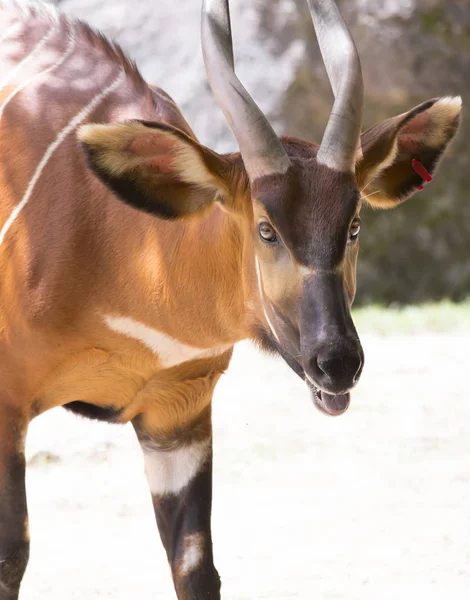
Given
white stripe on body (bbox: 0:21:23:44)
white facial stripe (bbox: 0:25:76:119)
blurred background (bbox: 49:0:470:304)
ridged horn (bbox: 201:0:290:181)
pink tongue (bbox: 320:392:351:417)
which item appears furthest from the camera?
blurred background (bbox: 49:0:470:304)

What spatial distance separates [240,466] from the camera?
259 inches

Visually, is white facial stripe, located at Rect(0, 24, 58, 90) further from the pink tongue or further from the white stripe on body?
the pink tongue

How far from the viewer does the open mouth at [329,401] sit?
10.7ft

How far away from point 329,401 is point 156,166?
2.90 feet

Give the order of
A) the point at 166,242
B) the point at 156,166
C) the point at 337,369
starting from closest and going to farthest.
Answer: the point at 337,369 → the point at 156,166 → the point at 166,242

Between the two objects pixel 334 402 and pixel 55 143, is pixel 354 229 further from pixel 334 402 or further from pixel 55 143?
pixel 55 143

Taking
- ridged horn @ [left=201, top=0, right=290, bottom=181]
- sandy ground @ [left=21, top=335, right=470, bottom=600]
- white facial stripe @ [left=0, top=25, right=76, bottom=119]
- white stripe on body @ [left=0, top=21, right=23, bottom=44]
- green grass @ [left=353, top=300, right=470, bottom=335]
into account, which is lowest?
green grass @ [left=353, top=300, right=470, bottom=335]

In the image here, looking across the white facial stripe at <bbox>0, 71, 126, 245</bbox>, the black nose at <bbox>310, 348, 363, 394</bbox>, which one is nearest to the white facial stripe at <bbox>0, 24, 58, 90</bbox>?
the white facial stripe at <bbox>0, 71, 126, 245</bbox>

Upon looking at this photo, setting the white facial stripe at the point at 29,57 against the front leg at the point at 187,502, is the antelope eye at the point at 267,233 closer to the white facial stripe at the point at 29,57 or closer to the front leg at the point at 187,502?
the front leg at the point at 187,502

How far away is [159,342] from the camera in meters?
3.94

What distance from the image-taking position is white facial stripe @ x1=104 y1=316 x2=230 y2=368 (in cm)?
390

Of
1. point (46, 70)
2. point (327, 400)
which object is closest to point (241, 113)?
point (327, 400)

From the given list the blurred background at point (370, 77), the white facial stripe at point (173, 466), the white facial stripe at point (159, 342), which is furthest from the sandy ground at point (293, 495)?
the blurred background at point (370, 77)

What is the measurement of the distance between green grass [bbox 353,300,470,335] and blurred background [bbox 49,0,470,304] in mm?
753
